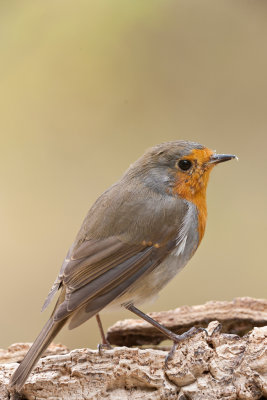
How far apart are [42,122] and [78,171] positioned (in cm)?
72

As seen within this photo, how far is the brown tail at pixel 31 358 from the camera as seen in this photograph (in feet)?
9.59

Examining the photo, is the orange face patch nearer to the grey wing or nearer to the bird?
the bird

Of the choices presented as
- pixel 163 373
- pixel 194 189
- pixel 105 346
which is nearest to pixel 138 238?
pixel 194 189

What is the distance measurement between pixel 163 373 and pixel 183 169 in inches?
46.9

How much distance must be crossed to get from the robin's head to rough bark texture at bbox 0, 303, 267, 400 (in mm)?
889

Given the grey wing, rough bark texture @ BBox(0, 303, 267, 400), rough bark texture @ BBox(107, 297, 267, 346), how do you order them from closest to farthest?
1. rough bark texture @ BBox(0, 303, 267, 400)
2. the grey wing
3. rough bark texture @ BBox(107, 297, 267, 346)

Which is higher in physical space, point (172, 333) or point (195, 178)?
point (195, 178)

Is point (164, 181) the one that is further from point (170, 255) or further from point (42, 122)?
point (42, 122)

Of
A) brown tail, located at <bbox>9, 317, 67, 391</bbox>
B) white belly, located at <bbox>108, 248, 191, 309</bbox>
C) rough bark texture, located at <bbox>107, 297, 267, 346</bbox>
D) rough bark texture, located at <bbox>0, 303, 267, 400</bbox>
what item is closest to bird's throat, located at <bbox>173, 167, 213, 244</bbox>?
white belly, located at <bbox>108, 248, 191, 309</bbox>

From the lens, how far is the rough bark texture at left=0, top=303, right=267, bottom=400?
109 inches

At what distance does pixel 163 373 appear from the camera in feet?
9.53

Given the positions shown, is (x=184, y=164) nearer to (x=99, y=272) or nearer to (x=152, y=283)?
(x=152, y=283)

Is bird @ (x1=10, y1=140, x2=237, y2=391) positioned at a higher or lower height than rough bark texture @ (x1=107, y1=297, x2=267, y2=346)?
higher

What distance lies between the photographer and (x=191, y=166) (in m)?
3.55
